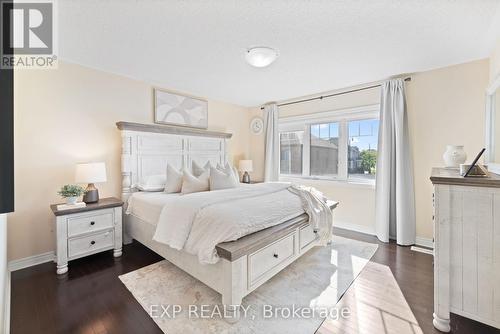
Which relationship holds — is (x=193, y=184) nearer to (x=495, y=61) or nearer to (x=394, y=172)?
(x=394, y=172)

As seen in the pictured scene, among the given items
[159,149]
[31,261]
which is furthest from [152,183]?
[31,261]

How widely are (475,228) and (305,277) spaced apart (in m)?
1.40

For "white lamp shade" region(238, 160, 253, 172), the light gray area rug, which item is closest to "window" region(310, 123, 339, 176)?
"white lamp shade" region(238, 160, 253, 172)

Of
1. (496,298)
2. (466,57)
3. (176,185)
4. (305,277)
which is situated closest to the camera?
(496,298)

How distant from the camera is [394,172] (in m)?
3.22

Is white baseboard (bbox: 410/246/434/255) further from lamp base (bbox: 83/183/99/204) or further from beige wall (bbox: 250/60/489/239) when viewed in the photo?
lamp base (bbox: 83/183/99/204)

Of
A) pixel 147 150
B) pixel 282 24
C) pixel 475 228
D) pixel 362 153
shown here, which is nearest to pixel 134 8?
pixel 282 24

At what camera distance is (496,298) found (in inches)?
55.7

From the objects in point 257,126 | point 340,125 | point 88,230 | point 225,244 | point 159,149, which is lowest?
point 88,230

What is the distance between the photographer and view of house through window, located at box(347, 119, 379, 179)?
3.59 meters

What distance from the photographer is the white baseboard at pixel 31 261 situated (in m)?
2.34

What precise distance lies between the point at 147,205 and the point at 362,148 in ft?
11.1

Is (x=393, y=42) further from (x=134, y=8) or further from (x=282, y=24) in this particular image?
(x=134, y=8)
